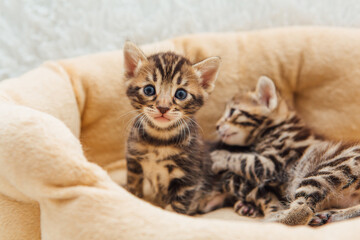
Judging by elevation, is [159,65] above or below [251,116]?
above

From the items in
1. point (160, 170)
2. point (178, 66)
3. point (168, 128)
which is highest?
point (178, 66)

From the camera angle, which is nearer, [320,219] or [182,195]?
[320,219]

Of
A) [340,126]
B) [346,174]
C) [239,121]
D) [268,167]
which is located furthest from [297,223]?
[340,126]

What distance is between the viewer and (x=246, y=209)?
1.79 m

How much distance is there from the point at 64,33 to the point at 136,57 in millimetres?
975

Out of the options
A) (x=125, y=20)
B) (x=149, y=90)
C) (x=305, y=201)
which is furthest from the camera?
(x=125, y=20)

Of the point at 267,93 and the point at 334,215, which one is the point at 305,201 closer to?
the point at 334,215

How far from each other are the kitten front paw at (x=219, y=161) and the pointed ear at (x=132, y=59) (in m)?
0.63

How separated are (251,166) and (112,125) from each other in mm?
851

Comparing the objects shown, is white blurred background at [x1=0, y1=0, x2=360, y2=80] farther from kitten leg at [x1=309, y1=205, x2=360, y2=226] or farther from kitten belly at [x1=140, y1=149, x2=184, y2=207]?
kitten leg at [x1=309, y1=205, x2=360, y2=226]

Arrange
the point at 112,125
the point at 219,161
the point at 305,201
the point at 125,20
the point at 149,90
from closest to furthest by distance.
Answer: the point at 305,201
the point at 149,90
the point at 219,161
the point at 112,125
the point at 125,20

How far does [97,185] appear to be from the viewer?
121cm

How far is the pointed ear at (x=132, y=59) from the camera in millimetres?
1670

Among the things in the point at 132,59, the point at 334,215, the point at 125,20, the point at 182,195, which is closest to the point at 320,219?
the point at 334,215
